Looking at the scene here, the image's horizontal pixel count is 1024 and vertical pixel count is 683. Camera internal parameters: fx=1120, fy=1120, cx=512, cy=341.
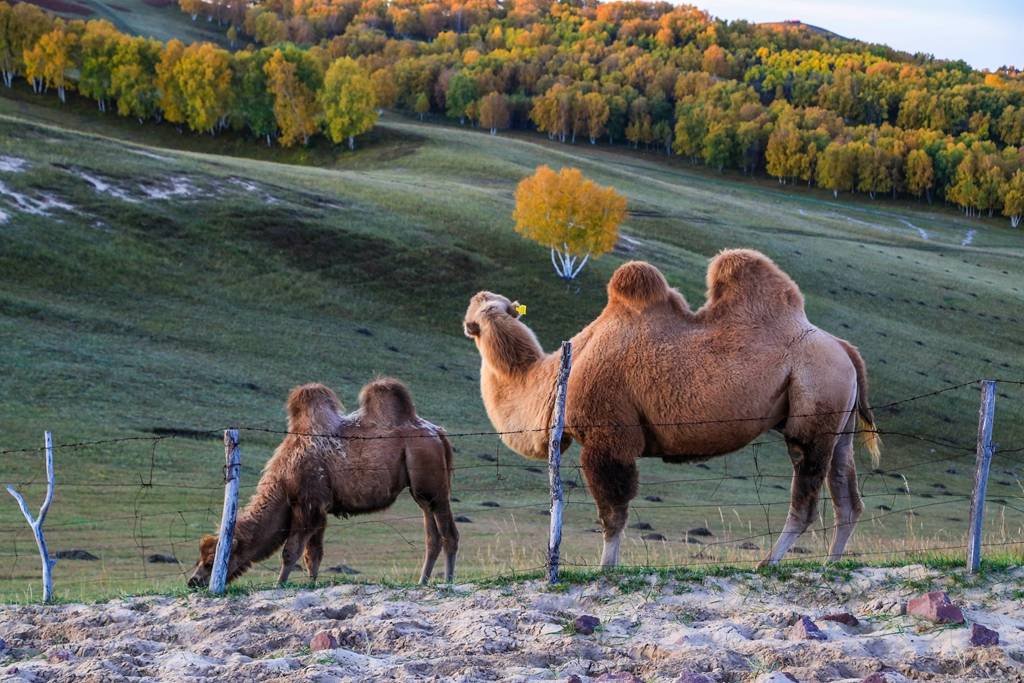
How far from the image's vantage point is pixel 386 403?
13.7 metres

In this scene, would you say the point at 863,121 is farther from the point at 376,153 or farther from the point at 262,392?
the point at 262,392

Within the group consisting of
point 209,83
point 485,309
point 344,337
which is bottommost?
point 344,337

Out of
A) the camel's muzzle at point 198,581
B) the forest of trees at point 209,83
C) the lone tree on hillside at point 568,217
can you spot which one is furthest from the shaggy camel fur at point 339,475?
the forest of trees at point 209,83

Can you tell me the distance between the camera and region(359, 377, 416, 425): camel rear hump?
13.6 meters

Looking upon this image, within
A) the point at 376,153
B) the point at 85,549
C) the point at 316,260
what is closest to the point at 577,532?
the point at 85,549

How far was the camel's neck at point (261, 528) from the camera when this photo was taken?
11.8 metres

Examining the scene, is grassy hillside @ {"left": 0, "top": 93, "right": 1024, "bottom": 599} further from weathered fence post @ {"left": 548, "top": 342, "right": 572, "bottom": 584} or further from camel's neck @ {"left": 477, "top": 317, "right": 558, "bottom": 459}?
weathered fence post @ {"left": 548, "top": 342, "right": 572, "bottom": 584}

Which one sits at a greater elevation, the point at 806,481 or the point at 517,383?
the point at 517,383

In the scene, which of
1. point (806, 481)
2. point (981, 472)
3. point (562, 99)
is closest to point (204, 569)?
point (806, 481)

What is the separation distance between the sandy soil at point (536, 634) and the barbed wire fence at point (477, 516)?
2.76ft

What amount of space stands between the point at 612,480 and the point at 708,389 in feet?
4.15

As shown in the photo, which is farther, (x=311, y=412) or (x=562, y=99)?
(x=562, y=99)

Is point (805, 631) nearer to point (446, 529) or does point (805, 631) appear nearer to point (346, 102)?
point (446, 529)

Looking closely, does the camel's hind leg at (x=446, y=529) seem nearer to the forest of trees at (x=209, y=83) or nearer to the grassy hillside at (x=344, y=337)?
the grassy hillside at (x=344, y=337)
